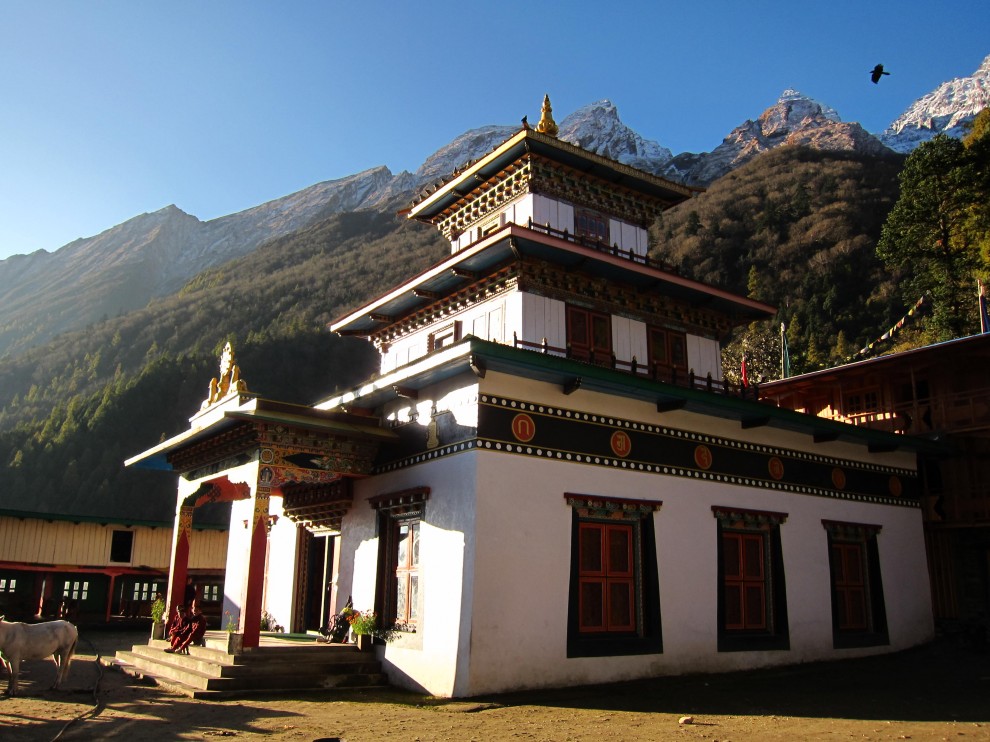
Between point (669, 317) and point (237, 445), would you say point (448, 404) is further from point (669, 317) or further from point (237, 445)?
point (669, 317)

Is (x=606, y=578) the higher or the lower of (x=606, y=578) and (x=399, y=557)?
the lower

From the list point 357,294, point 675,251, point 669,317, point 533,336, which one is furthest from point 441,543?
point 357,294

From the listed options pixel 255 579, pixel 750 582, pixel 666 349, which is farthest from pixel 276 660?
pixel 666 349

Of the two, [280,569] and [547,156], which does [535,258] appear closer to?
[547,156]

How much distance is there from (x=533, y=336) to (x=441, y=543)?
5203mm

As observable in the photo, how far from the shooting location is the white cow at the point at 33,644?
11742mm

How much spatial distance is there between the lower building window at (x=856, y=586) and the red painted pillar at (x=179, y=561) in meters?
12.6

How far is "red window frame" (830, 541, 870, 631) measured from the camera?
1716 centimetres

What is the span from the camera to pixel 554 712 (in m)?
11.0

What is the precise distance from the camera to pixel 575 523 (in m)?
13.4

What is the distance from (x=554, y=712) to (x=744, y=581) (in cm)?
598

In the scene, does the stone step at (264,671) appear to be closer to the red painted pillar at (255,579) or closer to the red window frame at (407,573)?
the red painted pillar at (255,579)

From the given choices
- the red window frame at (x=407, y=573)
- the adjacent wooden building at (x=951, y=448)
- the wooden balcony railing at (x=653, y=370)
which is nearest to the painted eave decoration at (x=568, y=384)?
the wooden balcony railing at (x=653, y=370)

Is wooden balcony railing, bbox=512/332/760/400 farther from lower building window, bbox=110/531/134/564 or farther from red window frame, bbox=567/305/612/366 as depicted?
lower building window, bbox=110/531/134/564
